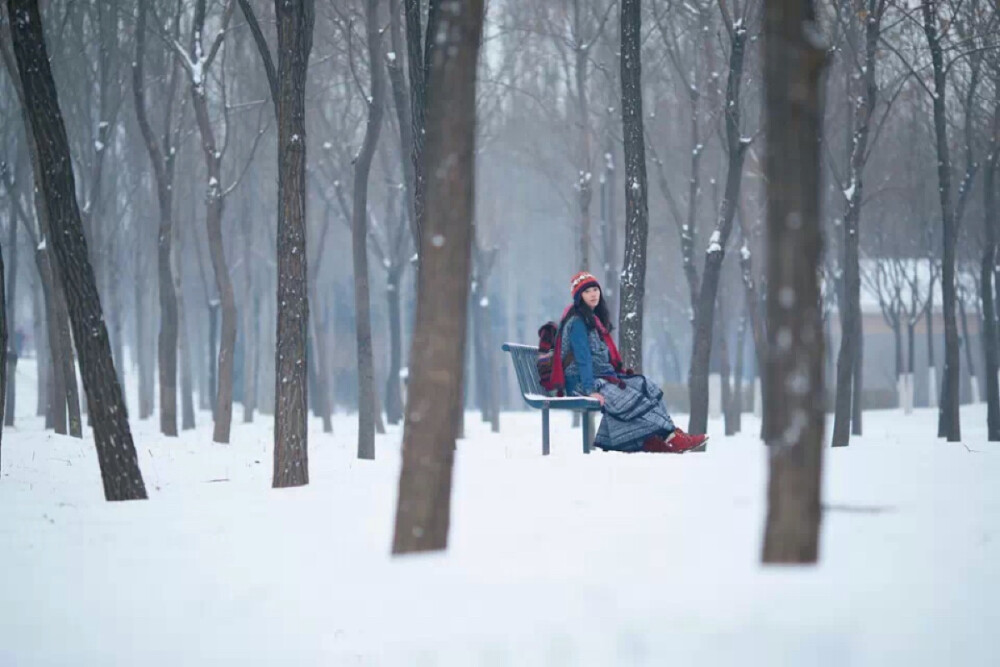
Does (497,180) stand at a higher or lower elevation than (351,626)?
higher

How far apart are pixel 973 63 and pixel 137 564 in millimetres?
17361

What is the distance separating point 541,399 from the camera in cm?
1123

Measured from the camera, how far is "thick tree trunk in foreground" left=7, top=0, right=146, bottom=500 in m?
9.45

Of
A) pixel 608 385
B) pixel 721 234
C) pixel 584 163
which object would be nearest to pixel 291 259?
pixel 608 385

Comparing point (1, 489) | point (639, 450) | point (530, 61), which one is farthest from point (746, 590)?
point (530, 61)

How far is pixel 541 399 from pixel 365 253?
7.53 meters

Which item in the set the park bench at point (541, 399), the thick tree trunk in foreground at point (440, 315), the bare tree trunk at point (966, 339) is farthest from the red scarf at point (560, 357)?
the bare tree trunk at point (966, 339)

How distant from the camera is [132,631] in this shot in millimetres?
5391

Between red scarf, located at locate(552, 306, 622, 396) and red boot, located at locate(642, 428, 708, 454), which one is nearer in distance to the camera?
red boot, located at locate(642, 428, 708, 454)

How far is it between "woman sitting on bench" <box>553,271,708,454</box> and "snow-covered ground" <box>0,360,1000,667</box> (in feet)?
6.21

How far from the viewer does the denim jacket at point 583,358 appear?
1098 centimetres

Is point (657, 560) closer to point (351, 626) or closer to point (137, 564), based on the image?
point (351, 626)

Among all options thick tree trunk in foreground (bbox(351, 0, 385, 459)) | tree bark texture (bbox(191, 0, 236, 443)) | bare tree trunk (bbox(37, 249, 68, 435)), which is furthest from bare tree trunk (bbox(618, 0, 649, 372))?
bare tree trunk (bbox(37, 249, 68, 435))

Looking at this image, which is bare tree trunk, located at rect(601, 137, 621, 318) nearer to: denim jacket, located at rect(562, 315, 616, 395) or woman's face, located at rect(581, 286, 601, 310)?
denim jacket, located at rect(562, 315, 616, 395)
